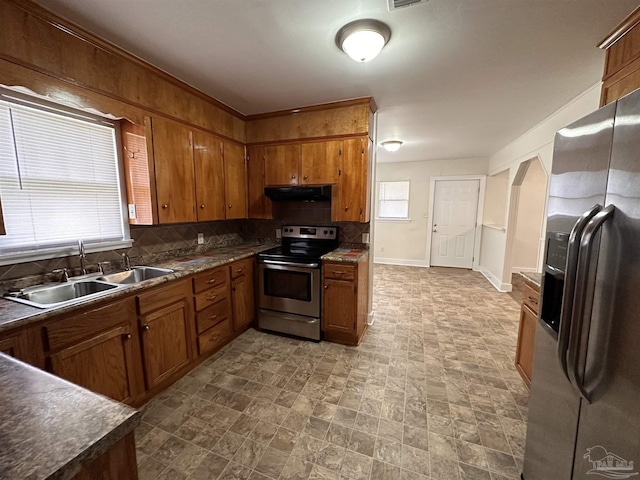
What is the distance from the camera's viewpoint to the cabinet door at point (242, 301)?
2816 millimetres

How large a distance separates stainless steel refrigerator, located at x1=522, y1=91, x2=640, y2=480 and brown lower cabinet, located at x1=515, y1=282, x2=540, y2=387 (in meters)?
1.04

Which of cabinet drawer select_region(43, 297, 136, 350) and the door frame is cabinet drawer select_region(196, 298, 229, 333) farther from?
the door frame

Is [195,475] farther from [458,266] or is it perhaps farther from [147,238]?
[458,266]

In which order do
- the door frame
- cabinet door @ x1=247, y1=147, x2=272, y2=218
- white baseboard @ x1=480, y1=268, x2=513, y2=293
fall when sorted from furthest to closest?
the door frame → white baseboard @ x1=480, y1=268, x2=513, y2=293 → cabinet door @ x1=247, y1=147, x2=272, y2=218

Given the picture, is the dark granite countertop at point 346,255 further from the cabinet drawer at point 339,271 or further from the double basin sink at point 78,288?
the double basin sink at point 78,288

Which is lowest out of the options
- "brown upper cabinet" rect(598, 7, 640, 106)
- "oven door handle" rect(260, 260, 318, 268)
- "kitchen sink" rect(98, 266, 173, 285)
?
"oven door handle" rect(260, 260, 318, 268)

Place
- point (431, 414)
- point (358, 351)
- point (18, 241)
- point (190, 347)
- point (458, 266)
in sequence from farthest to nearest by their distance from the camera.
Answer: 1. point (458, 266)
2. point (358, 351)
3. point (190, 347)
4. point (431, 414)
5. point (18, 241)

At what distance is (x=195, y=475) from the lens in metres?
1.44

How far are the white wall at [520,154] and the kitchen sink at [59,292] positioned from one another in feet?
13.8

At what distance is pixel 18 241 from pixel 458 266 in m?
6.81

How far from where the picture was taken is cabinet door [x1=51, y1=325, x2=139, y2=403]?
57.1 inches

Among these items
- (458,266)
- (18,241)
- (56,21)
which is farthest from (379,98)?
(458,266)

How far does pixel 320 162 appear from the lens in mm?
2961

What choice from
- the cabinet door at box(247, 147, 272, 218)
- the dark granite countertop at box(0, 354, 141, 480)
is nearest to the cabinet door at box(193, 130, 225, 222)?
the cabinet door at box(247, 147, 272, 218)
